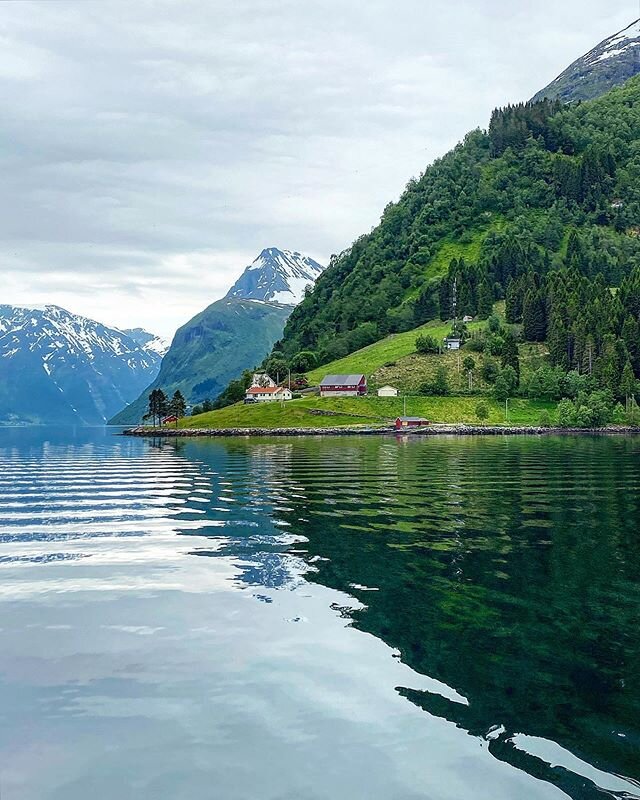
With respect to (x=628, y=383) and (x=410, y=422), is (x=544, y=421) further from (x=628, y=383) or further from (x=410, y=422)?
(x=410, y=422)

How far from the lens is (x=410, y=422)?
190 meters

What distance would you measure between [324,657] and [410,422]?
17394 centimetres

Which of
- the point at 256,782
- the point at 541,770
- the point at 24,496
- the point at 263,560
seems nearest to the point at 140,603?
the point at 263,560

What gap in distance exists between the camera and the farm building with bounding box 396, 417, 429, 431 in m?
187

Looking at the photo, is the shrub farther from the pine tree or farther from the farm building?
the farm building

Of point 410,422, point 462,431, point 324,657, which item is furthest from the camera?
point 410,422

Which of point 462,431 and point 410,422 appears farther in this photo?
point 410,422

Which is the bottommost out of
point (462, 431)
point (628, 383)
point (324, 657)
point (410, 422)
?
point (462, 431)

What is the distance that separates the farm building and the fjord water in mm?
147045

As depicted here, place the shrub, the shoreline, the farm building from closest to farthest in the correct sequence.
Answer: the shoreline, the shrub, the farm building

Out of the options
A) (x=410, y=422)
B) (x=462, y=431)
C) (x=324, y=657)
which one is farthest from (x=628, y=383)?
(x=324, y=657)

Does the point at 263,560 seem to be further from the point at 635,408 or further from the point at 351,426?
the point at 635,408

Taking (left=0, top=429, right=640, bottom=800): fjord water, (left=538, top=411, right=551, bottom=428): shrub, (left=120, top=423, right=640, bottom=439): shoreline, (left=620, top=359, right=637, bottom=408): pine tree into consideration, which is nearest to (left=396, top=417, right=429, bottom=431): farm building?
(left=120, top=423, right=640, bottom=439): shoreline

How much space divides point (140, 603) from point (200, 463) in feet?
219
